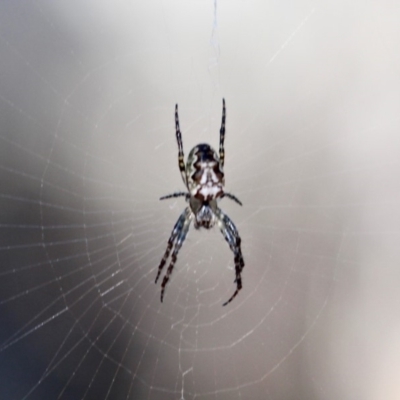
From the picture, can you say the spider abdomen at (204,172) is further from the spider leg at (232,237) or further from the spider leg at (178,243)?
the spider leg at (232,237)

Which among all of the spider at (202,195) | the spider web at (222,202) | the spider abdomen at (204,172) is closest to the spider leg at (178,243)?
the spider at (202,195)

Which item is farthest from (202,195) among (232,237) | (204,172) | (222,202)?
(222,202)

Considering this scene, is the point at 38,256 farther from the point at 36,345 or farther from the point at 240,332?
the point at 240,332

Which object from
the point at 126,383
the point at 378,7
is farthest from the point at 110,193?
the point at 378,7

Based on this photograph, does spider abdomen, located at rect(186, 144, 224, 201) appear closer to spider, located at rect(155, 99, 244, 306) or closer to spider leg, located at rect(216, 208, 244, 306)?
spider, located at rect(155, 99, 244, 306)

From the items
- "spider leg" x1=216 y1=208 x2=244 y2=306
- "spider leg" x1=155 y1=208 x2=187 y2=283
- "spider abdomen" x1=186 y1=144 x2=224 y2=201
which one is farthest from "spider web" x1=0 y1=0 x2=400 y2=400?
"spider abdomen" x1=186 y1=144 x2=224 y2=201
